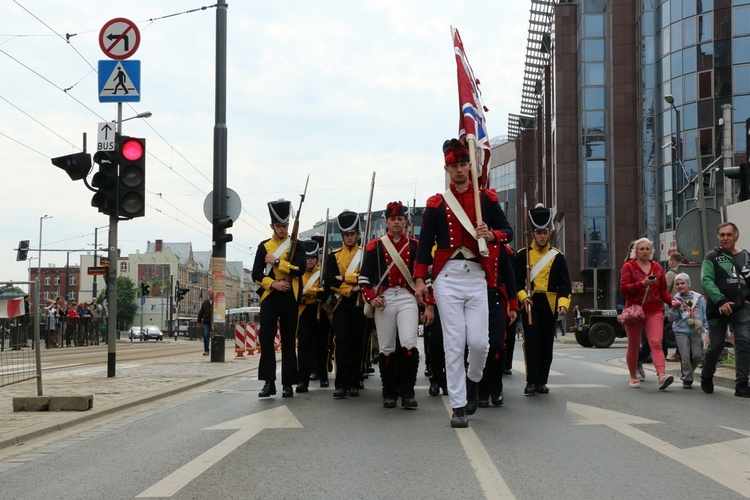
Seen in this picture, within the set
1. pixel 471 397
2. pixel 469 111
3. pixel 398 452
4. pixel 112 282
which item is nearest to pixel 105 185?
pixel 112 282

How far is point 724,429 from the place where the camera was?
7.31 meters

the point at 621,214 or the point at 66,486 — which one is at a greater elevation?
the point at 621,214

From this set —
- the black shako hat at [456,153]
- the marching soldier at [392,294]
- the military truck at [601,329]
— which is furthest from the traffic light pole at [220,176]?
the military truck at [601,329]

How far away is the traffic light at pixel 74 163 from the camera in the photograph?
478 inches

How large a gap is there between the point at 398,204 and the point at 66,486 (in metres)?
4.64

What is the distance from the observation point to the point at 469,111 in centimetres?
886

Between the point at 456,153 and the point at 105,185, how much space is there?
7.00 metres

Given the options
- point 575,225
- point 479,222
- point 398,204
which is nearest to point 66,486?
point 479,222

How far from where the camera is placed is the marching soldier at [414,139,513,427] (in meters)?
7.57

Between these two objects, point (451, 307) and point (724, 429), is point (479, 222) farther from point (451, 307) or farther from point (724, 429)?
point (724, 429)

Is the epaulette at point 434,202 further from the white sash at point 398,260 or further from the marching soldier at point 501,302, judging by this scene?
the white sash at point 398,260

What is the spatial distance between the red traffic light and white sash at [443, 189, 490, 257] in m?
6.78

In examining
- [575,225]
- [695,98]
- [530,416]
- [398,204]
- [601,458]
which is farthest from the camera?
[575,225]

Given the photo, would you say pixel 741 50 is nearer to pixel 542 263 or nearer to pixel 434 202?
pixel 542 263
